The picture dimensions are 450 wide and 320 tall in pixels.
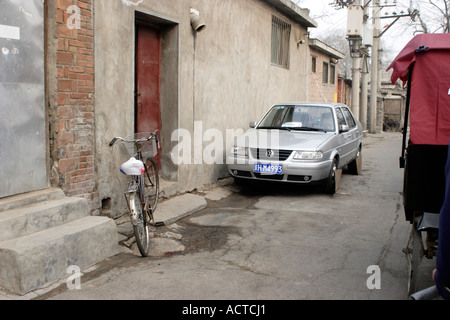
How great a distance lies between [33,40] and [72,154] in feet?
4.34

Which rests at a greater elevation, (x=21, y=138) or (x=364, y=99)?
(x=364, y=99)

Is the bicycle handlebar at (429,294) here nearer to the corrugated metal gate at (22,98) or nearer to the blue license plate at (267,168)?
the corrugated metal gate at (22,98)

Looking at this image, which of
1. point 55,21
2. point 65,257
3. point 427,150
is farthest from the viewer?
point 55,21

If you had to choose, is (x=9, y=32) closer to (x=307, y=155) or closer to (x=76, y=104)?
(x=76, y=104)

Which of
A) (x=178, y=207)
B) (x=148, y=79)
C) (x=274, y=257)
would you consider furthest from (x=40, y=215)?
(x=148, y=79)

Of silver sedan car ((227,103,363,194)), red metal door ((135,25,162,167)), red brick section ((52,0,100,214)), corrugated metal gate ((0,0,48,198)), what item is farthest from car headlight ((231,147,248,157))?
corrugated metal gate ((0,0,48,198))

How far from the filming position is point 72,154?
520 cm

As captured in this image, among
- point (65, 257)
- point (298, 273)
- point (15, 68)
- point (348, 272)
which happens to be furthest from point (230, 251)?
point (15, 68)

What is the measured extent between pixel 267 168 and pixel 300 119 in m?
1.71

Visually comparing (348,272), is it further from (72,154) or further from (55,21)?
(55,21)

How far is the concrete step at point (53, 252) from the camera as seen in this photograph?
145 inches

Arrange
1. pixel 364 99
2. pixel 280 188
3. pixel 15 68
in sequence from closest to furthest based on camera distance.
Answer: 1. pixel 15 68
2. pixel 280 188
3. pixel 364 99

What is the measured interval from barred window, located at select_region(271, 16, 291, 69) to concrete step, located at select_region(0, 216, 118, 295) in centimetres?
886
